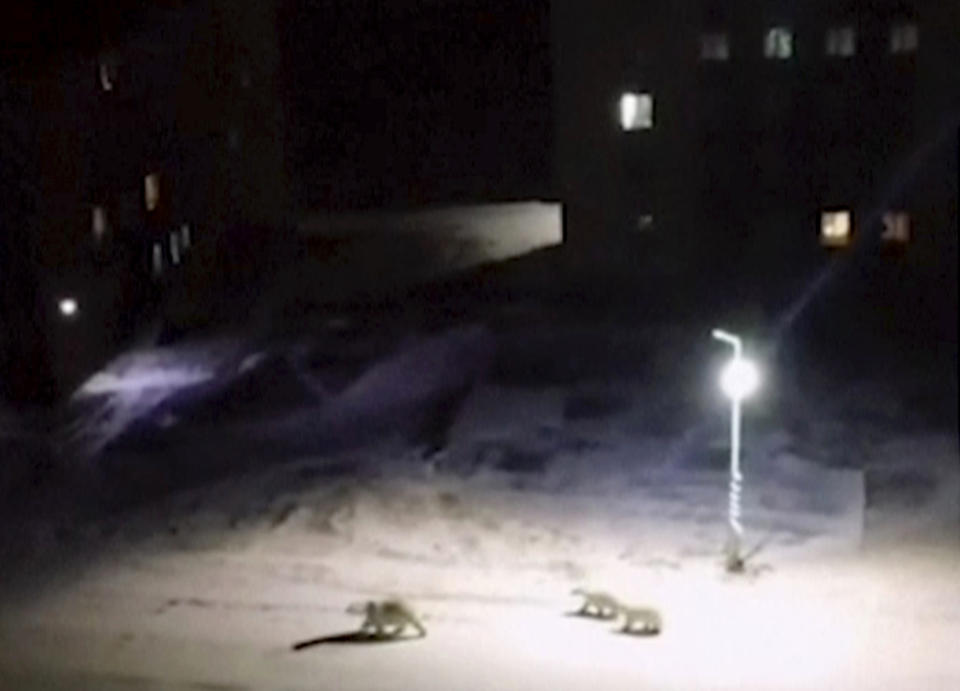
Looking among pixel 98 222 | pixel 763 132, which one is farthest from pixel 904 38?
pixel 98 222

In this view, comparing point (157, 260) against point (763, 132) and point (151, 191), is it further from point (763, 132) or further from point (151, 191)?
point (763, 132)

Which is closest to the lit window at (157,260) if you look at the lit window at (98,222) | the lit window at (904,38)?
the lit window at (98,222)

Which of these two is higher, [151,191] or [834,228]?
[151,191]

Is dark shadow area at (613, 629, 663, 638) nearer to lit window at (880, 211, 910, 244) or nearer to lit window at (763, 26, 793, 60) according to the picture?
lit window at (880, 211, 910, 244)

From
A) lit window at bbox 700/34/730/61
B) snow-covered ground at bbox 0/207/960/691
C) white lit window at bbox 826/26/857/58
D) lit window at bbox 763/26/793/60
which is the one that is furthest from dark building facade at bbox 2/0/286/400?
white lit window at bbox 826/26/857/58

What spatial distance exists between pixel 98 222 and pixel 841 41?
13314mm

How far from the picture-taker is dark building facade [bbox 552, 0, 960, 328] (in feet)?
94.3

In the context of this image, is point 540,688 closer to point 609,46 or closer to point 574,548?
point 574,548

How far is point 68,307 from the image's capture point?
25.7 meters

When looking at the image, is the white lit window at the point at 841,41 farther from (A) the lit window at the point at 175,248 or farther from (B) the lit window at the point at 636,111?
(A) the lit window at the point at 175,248

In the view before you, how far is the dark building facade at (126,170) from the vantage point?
79.8ft

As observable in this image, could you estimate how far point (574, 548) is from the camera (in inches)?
710

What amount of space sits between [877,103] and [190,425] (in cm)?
1358

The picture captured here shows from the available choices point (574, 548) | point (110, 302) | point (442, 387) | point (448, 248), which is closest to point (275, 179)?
point (448, 248)
